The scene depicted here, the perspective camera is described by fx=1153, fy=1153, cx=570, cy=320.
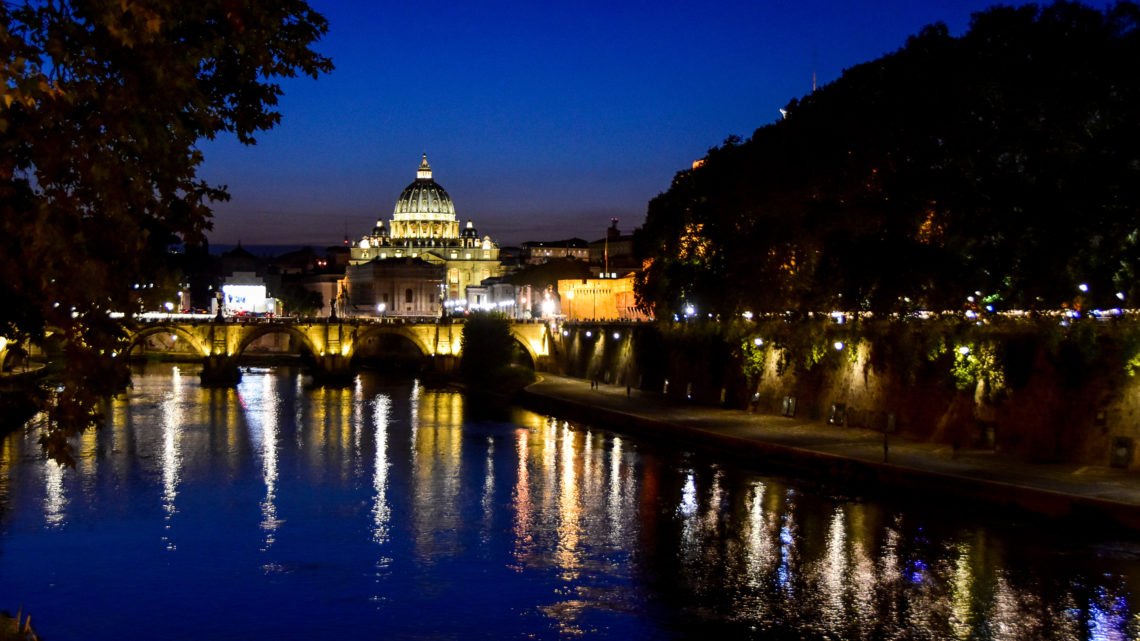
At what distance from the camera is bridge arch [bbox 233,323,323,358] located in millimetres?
57188

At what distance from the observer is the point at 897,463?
20.6 metres

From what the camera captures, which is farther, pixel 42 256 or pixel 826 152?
pixel 826 152

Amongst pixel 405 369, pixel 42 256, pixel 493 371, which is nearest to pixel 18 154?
pixel 42 256

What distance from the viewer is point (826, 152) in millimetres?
26062

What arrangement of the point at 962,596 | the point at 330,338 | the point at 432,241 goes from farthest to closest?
the point at 432,241 < the point at 330,338 < the point at 962,596

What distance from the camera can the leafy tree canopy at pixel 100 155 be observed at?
6961 mm

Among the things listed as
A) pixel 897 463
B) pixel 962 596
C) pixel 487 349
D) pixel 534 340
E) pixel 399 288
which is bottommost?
pixel 962 596

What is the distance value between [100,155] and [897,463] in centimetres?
1643

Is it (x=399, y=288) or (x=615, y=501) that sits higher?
(x=399, y=288)

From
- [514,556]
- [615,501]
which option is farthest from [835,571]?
[615,501]

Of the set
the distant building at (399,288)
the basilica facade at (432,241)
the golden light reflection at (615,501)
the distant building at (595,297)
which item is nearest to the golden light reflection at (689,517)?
the golden light reflection at (615,501)

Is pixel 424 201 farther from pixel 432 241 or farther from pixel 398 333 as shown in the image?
pixel 398 333

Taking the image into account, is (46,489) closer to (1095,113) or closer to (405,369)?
(1095,113)

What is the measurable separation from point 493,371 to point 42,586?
3451 centimetres
